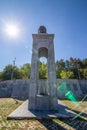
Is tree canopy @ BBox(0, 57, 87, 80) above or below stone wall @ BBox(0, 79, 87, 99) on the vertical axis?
above

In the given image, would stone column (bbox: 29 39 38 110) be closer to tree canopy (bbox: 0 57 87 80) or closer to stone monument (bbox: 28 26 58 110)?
stone monument (bbox: 28 26 58 110)

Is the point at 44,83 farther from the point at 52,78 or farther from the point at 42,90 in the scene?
the point at 52,78

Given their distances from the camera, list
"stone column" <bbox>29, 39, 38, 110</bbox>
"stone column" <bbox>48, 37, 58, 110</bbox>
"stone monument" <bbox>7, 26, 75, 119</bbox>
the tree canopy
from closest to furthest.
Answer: "stone monument" <bbox>7, 26, 75, 119</bbox>, "stone column" <bbox>48, 37, 58, 110</bbox>, "stone column" <bbox>29, 39, 38, 110</bbox>, the tree canopy

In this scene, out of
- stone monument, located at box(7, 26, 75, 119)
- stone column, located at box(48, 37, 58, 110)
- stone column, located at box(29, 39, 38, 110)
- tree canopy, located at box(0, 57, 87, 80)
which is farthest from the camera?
tree canopy, located at box(0, 57, 87, 80)

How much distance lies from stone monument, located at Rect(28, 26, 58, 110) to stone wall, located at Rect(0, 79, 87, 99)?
11766 millimetres

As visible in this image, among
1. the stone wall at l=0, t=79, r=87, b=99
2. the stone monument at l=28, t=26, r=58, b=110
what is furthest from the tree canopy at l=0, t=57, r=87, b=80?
the stone monument at l=28, t=26, r=58, b=110

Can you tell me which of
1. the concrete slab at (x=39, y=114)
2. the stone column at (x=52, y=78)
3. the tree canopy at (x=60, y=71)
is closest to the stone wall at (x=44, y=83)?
the tree canopy at (x=60, y=71)

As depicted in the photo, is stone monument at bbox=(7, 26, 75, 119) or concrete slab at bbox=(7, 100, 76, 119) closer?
concrete slab at bbox=(7, 100, 76, 119)

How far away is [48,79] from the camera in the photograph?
11.0m

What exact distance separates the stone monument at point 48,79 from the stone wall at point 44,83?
38.6ft

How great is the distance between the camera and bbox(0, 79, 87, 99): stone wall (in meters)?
22.8

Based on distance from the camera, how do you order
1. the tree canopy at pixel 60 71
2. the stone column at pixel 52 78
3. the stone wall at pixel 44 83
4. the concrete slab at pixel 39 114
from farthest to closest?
the tree canopy at pixel 60 71, the stone wall at pixel 44 83, the stone column at pixel 52 78, the concrete slab at pixel 39 114

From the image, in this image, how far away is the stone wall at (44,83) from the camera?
22.8m

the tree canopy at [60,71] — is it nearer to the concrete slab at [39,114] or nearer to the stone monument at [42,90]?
the stone monument at [42,90]
